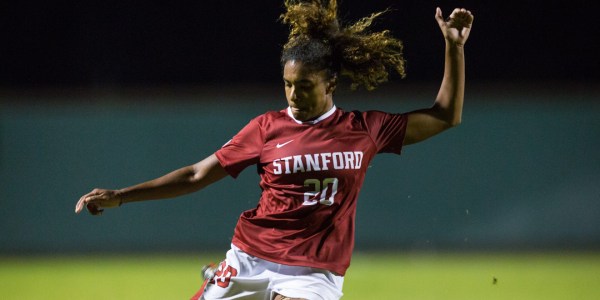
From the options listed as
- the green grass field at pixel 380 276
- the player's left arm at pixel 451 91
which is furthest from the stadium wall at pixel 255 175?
the player's left arm at pixel 451 91

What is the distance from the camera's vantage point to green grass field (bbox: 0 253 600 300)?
708cm

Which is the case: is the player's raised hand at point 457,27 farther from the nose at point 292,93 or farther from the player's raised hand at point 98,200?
the player's raised hand at point 98,200

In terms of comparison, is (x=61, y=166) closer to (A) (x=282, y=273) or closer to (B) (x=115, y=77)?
(B) (x=115, y=77)

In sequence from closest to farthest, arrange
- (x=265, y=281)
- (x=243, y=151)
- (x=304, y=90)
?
(x=265, y=281)
(x=304, y=90)
(x=243, y=151)

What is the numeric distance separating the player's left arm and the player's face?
0.45 m

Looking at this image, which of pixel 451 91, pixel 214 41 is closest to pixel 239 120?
pixel 214 41

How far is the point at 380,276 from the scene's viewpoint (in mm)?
7785

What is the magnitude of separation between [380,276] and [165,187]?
3984 millimetres

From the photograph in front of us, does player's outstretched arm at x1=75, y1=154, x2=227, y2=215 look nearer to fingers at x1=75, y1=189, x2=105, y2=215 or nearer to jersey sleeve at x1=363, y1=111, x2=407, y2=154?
fingers at x1=75, y1=189, x2=105, y2=215

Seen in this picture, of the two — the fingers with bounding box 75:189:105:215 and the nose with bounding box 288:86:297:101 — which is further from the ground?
the nose with bounding box 288:86:297:101

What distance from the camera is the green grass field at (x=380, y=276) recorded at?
279 inches

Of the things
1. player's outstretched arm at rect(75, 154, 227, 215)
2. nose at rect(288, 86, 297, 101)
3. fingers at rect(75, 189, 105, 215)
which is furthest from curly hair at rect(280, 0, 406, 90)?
fingers at rect(75, 189, 105, 215)

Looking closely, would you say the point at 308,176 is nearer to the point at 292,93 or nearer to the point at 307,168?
the point at 307,168

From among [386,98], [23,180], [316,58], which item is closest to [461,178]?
[386,98]
